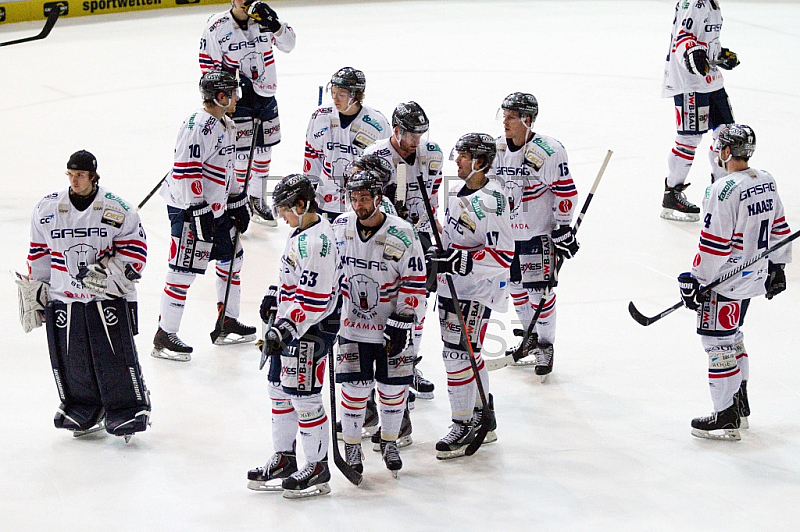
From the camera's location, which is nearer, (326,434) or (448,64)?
(326,434)

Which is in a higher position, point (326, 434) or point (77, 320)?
point (77, 320)

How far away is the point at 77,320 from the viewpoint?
530 centimetres

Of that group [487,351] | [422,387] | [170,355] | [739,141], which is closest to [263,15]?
[170,355]

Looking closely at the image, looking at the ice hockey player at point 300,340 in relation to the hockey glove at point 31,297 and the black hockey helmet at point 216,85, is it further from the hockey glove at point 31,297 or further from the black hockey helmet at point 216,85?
the black hockey helmet at point 216,85

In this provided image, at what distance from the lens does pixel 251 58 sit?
841 cm

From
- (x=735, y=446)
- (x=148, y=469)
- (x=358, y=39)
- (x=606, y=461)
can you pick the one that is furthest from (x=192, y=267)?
(x=358, y=39)

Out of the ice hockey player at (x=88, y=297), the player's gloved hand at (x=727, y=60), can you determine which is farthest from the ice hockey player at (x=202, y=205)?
the player's gloved hand at (x=727, y=60)

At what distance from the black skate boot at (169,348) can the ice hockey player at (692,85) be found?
4271mm

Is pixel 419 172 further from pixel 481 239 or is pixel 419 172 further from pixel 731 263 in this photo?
pixel 731 263

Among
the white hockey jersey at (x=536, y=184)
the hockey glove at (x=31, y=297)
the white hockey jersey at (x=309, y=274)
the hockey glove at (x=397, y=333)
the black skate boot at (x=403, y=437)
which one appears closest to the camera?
the white hockey jersey at (x=309, y=274)

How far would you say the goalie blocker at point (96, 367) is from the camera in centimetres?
531

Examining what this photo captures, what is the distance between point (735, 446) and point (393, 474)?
170 centimetres

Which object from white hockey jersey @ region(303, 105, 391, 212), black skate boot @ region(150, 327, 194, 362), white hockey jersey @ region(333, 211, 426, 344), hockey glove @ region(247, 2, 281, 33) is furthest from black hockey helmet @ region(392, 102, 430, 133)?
hockey glove @ region(247, 2, 281, 33)

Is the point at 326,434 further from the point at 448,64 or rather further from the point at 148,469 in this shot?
the point at 448,64
